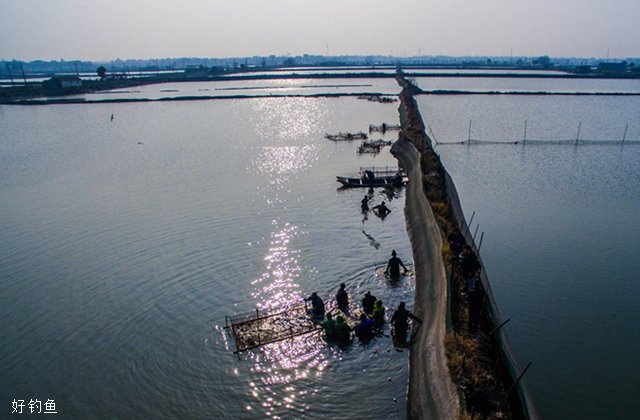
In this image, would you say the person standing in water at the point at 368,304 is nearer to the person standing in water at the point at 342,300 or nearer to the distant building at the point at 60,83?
the person standing in water at the point at 342,300

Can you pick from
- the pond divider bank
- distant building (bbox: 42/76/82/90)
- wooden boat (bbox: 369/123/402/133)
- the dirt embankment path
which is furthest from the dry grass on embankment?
distant building (bbox: 42/76/82/90)

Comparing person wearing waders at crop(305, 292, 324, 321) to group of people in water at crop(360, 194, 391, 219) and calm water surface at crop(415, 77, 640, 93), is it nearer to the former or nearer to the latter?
group of people in water at crop(360, 194, 391, 219)

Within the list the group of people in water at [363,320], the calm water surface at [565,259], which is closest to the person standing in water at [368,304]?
the group of people in water at [363,320]

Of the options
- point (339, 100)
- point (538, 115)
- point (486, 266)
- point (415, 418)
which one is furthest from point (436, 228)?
point (339, 100)

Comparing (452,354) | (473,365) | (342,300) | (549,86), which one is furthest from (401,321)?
(549,86)

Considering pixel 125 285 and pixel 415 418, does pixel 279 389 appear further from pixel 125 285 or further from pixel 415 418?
pixel 125 285

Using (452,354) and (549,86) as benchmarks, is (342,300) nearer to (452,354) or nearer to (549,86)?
(452,354)
